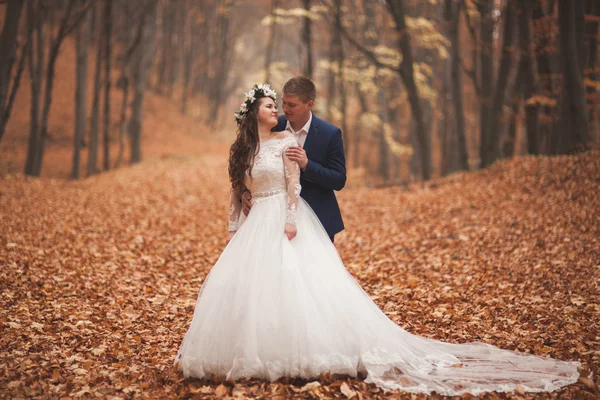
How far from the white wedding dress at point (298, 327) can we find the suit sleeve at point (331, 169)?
180 mm

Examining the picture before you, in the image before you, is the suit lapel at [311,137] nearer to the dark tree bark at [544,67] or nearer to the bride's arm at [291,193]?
the bride's arm at [291,193]

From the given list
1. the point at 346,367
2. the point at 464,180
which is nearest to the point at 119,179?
the point at 464,180

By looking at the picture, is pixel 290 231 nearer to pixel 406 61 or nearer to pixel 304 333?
pixel 304 333

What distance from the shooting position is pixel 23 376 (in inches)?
167

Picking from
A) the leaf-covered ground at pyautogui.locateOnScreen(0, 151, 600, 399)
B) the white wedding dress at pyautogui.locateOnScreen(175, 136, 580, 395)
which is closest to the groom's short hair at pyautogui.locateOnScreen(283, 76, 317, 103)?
the white wedding dress at pyautogui.locateOnScreen(175, 136, 580, 395)

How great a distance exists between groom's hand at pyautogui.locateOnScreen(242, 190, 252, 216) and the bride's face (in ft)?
2.34

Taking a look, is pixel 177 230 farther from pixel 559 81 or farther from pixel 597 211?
pixel 559 81

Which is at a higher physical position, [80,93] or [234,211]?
[80,93]

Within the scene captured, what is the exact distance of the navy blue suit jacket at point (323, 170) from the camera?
4547 millimetres

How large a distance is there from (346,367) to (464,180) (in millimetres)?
11431

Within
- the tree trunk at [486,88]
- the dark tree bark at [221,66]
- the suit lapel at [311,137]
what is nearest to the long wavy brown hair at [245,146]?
the suit lapel at [311,137]

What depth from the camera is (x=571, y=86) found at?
11047mm

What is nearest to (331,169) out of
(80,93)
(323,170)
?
(323,170)

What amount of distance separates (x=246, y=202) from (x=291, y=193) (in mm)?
586
